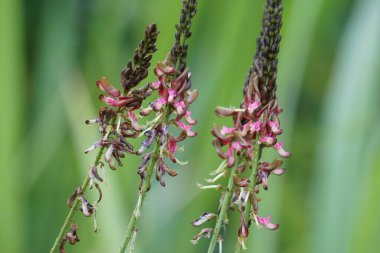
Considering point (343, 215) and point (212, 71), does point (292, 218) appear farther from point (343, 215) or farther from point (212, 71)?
point (343, 215)

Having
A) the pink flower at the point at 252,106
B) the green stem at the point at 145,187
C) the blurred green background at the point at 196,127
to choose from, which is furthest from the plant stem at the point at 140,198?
the blurred green background at the point at 196,127

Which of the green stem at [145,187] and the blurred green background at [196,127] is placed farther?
the blurred green background at [196,127]

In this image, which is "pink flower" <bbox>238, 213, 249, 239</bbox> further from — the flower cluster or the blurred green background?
the blurred green background

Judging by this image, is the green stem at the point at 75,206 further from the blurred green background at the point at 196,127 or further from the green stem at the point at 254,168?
the blurred green background at the point at 196,127

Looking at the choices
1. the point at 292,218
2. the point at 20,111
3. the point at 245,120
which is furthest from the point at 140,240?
the point at 245,120

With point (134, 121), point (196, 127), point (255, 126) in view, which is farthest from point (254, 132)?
point (196, 127)

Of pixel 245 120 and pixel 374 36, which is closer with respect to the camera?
pixel 245 120

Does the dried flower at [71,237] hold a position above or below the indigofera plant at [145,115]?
below
